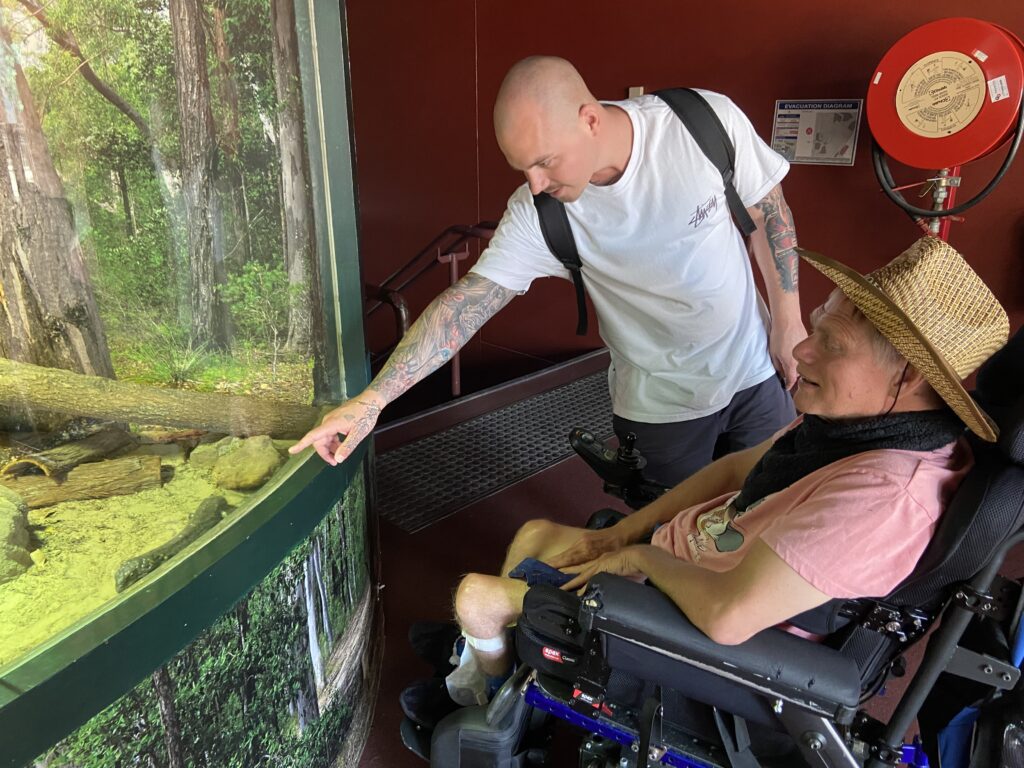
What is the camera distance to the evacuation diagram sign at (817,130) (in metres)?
2.91

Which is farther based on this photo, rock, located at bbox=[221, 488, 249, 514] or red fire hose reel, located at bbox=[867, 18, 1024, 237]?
red fire hose reel, located at bbox=[867, 18, 1024, 237]

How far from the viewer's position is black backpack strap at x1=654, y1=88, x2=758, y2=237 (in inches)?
67.0

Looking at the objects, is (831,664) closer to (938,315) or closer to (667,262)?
(938,315)

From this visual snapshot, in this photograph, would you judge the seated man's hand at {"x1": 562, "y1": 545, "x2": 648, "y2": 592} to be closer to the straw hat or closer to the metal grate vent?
the straw hat

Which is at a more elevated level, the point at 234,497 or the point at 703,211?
the point at 703,211

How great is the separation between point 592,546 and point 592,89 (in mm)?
2763

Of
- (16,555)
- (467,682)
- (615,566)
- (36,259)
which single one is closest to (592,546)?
(615,566)

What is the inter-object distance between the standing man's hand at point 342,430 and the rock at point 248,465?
50 millimetres

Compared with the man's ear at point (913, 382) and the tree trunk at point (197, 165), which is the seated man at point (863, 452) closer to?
the man's ear at point (913, 382)

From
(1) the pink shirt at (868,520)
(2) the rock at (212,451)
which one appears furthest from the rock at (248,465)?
(1) the pink shirt at (868,520)

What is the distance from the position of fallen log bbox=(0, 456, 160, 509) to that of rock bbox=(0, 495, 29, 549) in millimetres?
28

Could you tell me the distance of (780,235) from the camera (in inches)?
72.4

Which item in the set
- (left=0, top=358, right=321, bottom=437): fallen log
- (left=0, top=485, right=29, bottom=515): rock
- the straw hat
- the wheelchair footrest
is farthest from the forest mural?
the straw hat

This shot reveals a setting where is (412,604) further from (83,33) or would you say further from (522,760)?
(83,33)
